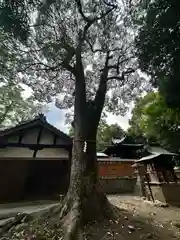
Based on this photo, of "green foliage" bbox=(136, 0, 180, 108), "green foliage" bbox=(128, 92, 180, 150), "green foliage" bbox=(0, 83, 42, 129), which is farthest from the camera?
"green foliage" bbox=(0, 83, 42, 129)

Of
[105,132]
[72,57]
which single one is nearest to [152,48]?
[72,57]

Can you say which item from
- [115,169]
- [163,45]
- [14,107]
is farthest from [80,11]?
[14,107]

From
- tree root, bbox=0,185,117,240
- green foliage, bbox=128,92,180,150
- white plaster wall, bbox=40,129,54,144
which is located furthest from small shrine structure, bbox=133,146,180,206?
white plaster wall, bbox=40,129,54,144

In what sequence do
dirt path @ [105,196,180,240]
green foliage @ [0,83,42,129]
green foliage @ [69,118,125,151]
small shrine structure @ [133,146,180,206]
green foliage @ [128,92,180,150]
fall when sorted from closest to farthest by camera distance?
dirt path @ [105,196,180,240], green foliage @ [128,92,180,150], small shrine structure @ [133,146,180,206], green foliage @ [0,83,42,129], green foliage @ [69,118,125,151]

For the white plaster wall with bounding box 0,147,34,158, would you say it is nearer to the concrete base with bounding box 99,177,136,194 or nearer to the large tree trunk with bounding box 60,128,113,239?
the large tree trunk with bounding box 60,128,113,239

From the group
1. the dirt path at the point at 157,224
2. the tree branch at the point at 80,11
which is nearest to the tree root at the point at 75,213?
the dirt path at the point at 157,224

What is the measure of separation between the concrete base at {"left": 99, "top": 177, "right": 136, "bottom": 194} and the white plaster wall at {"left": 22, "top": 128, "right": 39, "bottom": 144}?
289 inches

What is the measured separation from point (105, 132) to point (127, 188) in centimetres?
2181

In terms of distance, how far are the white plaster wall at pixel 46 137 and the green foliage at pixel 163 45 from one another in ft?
18.3

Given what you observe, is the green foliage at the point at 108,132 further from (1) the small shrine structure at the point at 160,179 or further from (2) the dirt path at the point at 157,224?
(2) the dirt path at the point at 157,224

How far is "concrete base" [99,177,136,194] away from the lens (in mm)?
15797

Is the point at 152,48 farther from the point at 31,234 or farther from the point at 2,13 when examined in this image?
the point at 31,234

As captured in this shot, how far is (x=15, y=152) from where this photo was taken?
33.5 ft

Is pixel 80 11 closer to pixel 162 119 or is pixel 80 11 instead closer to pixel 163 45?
pixel 163 45
